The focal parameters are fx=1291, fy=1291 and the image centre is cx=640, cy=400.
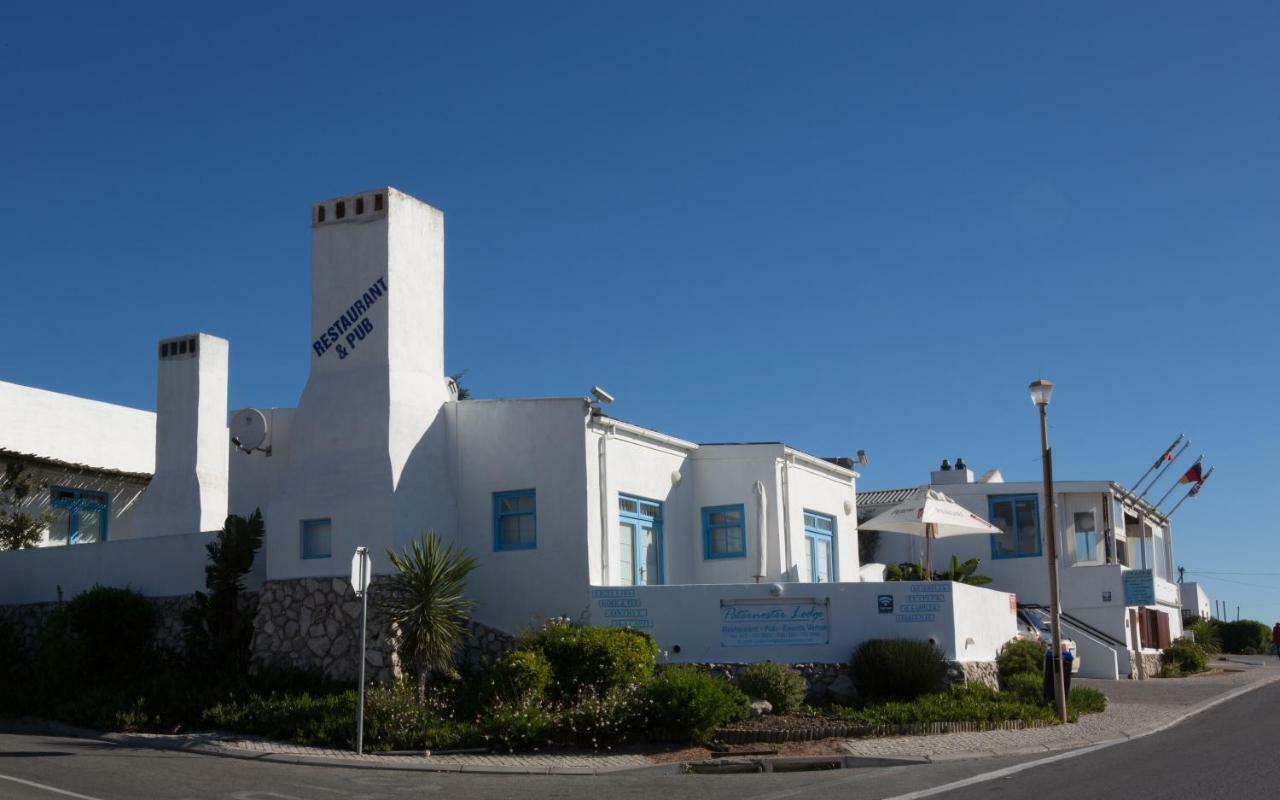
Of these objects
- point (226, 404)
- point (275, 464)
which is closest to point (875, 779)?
point (275, 464)

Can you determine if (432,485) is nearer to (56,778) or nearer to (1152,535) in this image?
(56,778)

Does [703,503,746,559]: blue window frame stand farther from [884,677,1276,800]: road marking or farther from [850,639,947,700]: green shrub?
[884,677,1276,800]: road marking

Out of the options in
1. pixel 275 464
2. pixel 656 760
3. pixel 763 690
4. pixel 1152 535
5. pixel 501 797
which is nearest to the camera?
pixel 501 797

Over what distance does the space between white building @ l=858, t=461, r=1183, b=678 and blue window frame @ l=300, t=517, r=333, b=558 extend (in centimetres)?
2064

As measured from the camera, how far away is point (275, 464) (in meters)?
25.3

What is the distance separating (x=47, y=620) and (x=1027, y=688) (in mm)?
18329

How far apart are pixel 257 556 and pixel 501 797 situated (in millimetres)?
10671

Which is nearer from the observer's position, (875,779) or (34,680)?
(875,779)

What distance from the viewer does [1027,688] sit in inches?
835

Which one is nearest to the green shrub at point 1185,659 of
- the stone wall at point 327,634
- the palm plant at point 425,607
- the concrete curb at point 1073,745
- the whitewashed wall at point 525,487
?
the concrete curb at point 1073,745

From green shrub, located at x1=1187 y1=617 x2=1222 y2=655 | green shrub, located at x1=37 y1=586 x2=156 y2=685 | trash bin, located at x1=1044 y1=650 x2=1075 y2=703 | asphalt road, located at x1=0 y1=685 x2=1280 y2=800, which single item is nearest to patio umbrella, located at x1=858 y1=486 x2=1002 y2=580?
trash bin, located at x1=1044 y1=650 x2=1075 y2=703

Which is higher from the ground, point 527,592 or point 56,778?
point 527,592

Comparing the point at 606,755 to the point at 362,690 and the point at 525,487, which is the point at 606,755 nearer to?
the point at 362,690

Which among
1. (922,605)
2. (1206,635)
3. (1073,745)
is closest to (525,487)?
(922,605)
